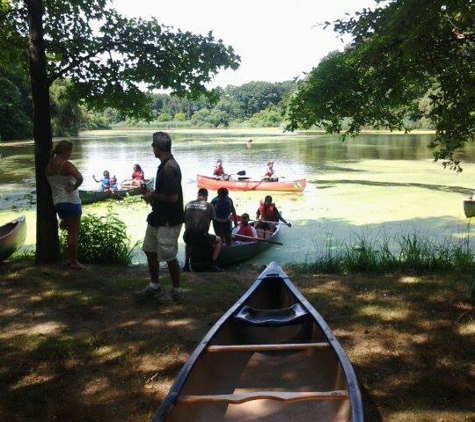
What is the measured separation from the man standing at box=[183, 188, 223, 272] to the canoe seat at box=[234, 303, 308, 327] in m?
2.29

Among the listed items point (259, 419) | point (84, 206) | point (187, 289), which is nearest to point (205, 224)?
point (187, 289)

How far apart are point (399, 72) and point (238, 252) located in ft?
13.1

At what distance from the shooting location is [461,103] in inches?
177

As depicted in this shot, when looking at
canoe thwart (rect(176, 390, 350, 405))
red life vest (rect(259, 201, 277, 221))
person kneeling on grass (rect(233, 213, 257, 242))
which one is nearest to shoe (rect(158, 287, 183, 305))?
canoe thwart (rect(176, 390, 350, 405))

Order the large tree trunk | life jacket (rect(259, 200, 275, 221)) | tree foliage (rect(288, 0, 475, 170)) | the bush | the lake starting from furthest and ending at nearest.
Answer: the lake < life jacket (rect(259, 200, 275, 221)) < the bush < the large tree trunk < tree foliage (rect(288, 0, 475, 170))

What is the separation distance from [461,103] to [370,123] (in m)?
1.56

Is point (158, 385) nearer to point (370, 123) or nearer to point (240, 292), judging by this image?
point (240, 292)

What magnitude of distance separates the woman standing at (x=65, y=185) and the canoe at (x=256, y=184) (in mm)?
11439

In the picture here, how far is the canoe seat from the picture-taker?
314 centimetres

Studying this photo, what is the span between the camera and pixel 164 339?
345 centimetres

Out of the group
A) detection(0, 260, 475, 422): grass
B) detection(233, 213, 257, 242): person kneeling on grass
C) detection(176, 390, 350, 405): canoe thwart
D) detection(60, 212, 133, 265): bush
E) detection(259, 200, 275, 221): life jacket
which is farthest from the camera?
detection(259, 200, 275, 221): life jacket

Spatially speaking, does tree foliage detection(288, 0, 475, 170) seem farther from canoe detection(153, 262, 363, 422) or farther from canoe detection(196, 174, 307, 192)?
canoe detection(196, 174, 307, 192)

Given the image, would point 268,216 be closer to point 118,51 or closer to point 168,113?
point 118,51

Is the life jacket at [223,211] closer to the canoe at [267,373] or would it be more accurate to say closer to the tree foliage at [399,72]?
the tree foliage at [399,72]
